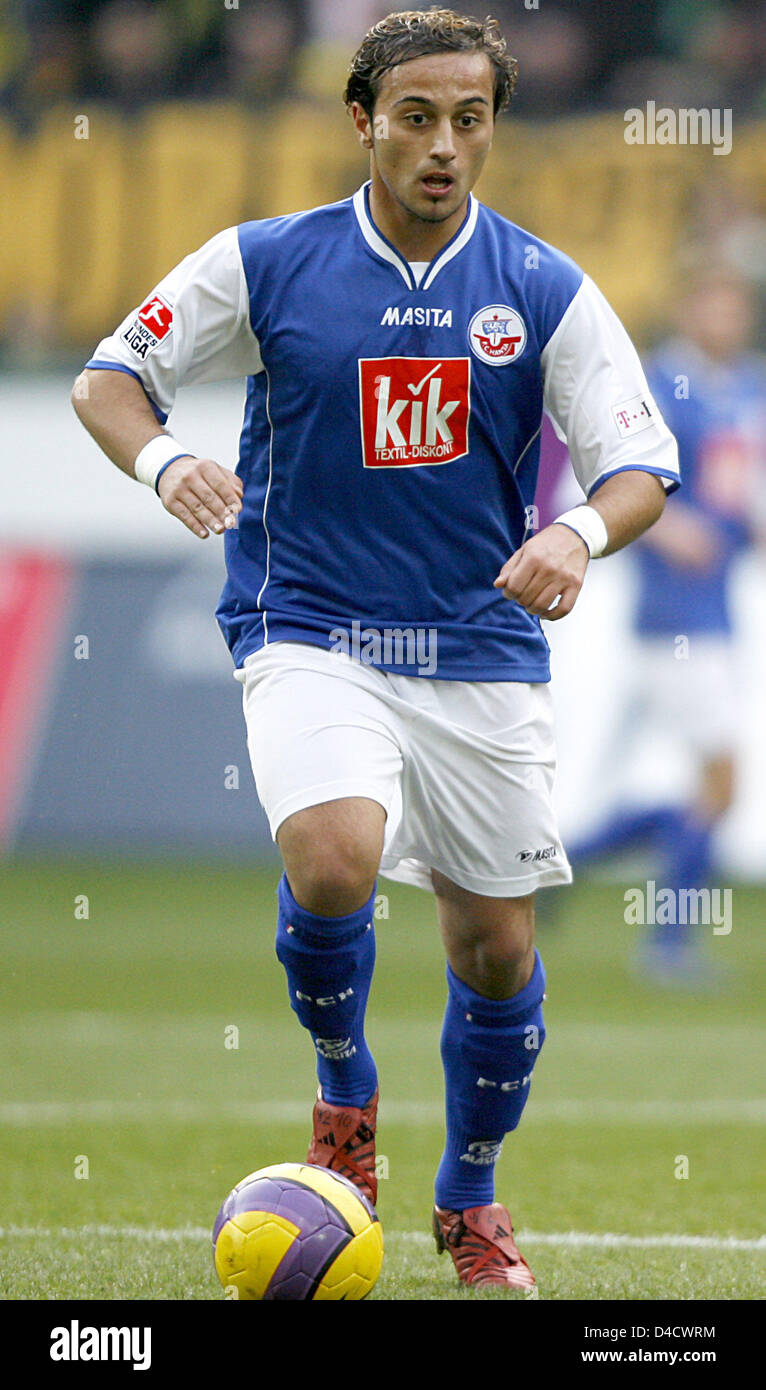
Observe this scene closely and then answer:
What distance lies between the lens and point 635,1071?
21.2 ft

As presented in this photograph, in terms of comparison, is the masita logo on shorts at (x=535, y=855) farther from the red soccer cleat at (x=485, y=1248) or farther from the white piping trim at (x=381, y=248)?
the white piping trim at (x=381, y=248)

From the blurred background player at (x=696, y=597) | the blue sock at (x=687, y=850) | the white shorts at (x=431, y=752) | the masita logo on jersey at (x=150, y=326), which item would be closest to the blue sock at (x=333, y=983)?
the white shorts at (x=431, y=752)

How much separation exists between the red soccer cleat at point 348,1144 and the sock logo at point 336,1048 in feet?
0.34

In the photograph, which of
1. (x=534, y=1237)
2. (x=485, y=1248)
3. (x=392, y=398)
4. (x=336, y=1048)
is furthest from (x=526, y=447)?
(x=534, y=1237)

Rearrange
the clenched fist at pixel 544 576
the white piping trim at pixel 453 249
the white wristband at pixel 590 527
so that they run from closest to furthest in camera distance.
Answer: the clenched fist at pixel 544 576, the white wristband at pixel 590 527, the white piping trim at pixel 453 249

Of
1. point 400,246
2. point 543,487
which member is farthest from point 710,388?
point 400,246

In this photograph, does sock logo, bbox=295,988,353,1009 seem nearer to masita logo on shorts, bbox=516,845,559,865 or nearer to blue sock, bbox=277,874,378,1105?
blue sock, bbox=277,874,378,1105

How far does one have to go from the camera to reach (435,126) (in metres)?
3.71

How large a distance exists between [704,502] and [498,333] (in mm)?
5050

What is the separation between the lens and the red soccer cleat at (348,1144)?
12.7ft

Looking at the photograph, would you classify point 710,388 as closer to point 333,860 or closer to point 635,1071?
point 635,1071

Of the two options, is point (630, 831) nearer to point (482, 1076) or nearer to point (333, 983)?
point (482, 1076)
